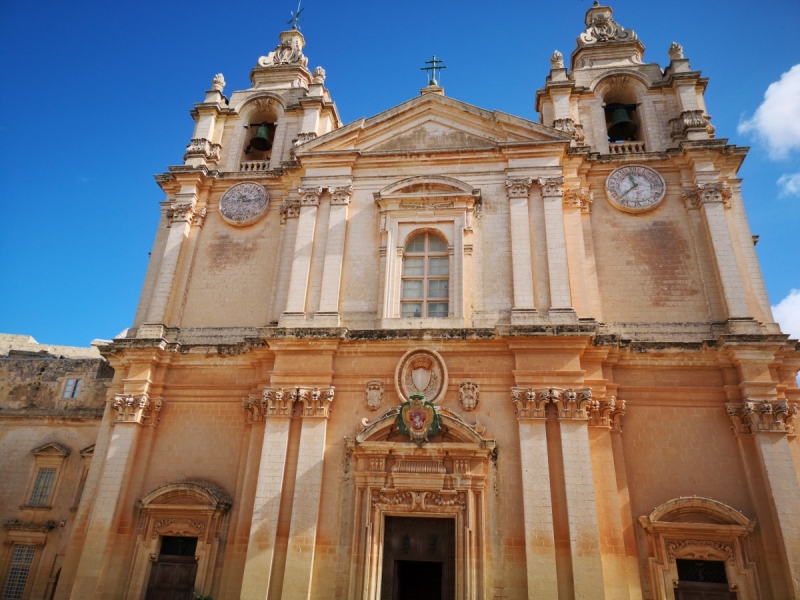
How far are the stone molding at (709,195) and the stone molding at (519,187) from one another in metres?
4.42

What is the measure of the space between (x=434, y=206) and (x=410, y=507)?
7890 millimetres

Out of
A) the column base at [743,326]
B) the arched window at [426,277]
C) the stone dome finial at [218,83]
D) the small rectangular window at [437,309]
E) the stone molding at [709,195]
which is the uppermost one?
the stone dome finial at [218,83]

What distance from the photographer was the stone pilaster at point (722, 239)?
1379 centimetres

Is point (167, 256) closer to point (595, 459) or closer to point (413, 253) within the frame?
point (413, 253)

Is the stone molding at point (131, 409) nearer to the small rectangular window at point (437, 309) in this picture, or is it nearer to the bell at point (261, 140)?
the small rectangular window at point (437, 309)

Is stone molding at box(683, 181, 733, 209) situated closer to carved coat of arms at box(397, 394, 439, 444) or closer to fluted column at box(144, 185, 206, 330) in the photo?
carved coat of arms at box(397, 394, 439, 444)

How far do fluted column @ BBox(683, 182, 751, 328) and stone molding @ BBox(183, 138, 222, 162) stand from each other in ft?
47.8

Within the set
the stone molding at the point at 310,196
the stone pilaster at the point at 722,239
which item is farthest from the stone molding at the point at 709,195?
the stone molding at the point at 310,196

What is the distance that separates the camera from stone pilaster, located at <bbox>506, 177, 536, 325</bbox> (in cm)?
1386

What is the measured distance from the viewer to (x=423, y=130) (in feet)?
55.9

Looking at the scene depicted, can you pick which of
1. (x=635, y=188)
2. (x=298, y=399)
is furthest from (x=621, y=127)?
(x=298, y=399)

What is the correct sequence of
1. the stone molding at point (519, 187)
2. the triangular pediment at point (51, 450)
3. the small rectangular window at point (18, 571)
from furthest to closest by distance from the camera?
the triangular pediment at point (51, 450)
the small rectangular window at point (18, 571)
the stone molding at point (519, 187)

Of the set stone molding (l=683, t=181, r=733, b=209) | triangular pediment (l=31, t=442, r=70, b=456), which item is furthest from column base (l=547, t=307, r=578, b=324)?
triangular pediment (l=31, t=442, r=70, b=456)

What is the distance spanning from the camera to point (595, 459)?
1254 cm
